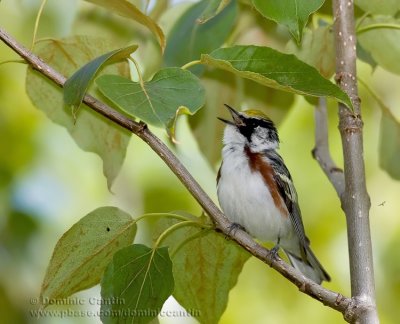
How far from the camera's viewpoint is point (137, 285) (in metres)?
2.37

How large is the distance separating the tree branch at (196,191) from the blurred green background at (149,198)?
79.6 inches

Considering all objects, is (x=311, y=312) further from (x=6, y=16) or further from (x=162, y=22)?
(x=6, y=16)

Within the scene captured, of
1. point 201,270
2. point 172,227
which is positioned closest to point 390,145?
point 201,270

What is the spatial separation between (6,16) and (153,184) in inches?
58.0

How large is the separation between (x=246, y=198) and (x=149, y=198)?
4.44ft

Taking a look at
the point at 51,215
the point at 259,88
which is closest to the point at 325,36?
the point at 259,88

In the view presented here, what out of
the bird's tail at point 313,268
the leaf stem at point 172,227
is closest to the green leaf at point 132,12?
the leaf stem at point 172,227

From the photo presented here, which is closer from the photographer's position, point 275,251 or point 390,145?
point 275,251

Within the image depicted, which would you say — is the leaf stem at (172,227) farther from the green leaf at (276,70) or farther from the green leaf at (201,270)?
the green leaf at (276,70)

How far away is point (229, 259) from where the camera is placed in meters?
2.79

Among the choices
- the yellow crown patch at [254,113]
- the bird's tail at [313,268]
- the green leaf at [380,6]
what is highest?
the yellow crown patch at [254,113]

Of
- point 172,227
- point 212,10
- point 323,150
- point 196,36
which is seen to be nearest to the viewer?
point 212,10

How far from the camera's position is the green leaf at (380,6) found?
2740 mm

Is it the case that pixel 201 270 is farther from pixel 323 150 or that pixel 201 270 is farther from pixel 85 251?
pixel 323 150
